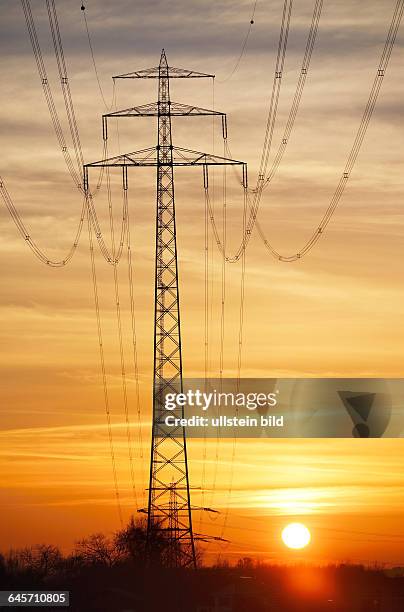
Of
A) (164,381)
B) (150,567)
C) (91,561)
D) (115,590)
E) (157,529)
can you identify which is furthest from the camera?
(91,561)

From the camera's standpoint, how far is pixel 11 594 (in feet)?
379

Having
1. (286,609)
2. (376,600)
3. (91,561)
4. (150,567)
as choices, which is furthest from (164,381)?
(91,561)

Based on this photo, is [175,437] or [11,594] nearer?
[175,437]

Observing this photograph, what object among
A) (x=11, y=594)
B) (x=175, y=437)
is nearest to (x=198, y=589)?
(x=11, y=594)

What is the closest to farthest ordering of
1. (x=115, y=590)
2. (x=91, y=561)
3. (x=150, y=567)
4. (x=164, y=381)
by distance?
(x=164, y=381) < (x=150, y=567) < (x=115, y=590) < (x=91, y=561)

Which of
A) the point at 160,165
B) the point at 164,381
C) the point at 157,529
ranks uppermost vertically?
the point at 160,165

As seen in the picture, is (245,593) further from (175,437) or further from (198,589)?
(175,437)

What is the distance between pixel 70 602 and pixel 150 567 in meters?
8.56

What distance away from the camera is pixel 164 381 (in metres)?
79.8

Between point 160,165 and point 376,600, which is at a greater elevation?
point 160,165

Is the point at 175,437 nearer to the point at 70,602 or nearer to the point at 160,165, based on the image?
the point at 160,165

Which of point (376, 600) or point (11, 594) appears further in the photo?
point (376, 600)

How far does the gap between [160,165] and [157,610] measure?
1751 inches

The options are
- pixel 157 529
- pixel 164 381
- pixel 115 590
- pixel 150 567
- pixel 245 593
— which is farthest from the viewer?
pixel 245 593
